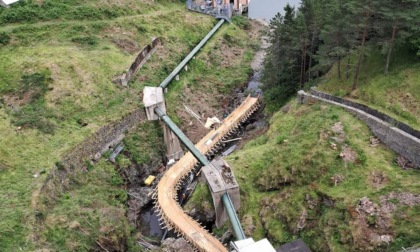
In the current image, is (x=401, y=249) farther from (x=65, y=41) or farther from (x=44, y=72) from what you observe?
(x=65, y=41)

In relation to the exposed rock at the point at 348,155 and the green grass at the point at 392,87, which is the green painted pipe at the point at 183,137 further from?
the green grass at the point at 392,87

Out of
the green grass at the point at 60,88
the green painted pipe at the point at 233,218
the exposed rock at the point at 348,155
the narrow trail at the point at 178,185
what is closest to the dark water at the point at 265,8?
the green grass at the point at 60,88

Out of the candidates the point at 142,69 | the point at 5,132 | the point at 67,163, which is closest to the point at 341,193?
the point at 67,163

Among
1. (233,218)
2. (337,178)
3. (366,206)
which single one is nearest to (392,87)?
(337,178)

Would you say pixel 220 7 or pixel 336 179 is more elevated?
pixel 220 7

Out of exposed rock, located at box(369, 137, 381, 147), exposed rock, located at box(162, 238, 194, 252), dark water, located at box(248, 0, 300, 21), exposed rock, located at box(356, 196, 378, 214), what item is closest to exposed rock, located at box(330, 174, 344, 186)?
exposed rock, located at box(356, 196, 378, 214)

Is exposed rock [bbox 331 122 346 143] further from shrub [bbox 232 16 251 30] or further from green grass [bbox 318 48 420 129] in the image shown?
shrub [bbox 232 16 251 30]

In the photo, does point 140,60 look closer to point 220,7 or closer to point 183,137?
point 183,137
